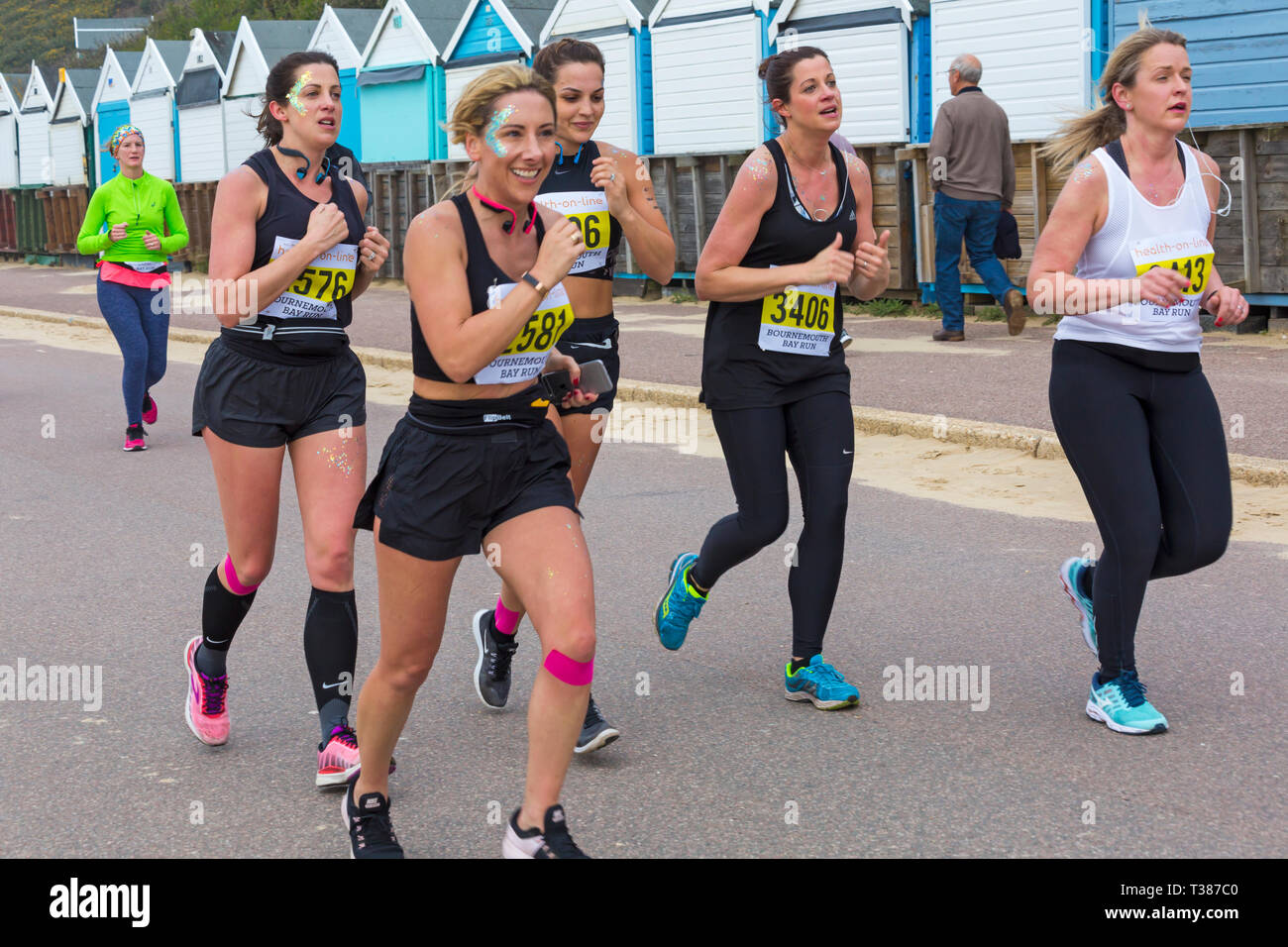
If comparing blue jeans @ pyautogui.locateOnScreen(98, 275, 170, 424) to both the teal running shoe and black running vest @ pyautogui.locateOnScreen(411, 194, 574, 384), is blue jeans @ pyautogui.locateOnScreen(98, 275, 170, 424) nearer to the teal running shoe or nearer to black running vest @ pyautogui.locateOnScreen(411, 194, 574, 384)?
black running vest @ pyautogui.locateOnScreen(411, 194, 574, 384)

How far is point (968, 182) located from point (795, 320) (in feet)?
32.3

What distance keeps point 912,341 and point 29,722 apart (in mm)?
10889

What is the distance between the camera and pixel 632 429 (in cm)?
1170

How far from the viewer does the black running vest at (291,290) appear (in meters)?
4.89

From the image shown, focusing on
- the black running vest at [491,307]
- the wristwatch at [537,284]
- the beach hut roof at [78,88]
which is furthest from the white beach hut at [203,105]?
the wristwatch at [537,284]

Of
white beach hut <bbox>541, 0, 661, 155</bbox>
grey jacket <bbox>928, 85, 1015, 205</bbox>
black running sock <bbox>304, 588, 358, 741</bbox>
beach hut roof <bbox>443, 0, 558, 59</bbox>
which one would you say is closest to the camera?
black running sock <bbox>304, 588, 358, 741</bbox>

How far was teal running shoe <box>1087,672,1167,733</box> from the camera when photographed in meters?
4.91

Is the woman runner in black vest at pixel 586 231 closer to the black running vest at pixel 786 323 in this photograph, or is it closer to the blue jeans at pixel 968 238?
the black running vest at pixel 786 323

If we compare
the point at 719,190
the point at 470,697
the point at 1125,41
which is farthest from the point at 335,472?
the point at 719,190

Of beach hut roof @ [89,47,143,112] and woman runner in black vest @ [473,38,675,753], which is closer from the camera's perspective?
woman runner in black vest @ [473,38,675,753]

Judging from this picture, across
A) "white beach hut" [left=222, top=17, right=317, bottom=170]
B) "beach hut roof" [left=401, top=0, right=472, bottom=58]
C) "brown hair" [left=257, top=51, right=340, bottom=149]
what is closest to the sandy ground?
"brown hair" [left=257, top=51, right=340, bottom=149]

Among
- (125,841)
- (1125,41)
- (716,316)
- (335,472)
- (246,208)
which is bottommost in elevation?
(125,841)

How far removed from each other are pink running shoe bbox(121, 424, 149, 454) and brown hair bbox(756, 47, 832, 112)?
23.2 feet

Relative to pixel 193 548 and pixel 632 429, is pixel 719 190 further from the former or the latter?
pixel 193 548
